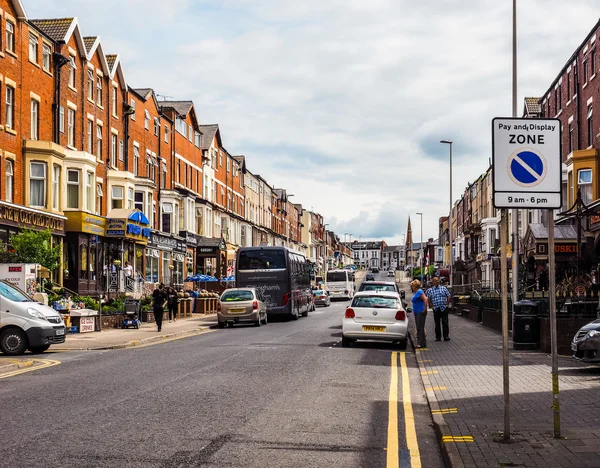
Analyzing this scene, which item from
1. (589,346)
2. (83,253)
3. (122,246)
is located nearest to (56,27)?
(83,253)

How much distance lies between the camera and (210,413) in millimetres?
10062

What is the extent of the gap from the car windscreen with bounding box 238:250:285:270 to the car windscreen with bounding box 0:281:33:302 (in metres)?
17.6

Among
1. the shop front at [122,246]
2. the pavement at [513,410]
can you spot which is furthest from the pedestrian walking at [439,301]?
the shop front at [122,246]

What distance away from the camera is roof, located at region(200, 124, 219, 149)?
66.6 metres

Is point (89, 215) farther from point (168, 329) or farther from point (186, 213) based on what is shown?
point (186, 213)

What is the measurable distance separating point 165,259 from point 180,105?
13977mm

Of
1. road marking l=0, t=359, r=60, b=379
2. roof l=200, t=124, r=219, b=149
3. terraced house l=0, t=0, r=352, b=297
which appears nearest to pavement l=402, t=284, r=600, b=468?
road marking l=0, t=359, r=60, b=379

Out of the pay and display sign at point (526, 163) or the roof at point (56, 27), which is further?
the roof at point (56, 27)

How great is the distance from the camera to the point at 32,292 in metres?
24.1

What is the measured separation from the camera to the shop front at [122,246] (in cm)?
4075

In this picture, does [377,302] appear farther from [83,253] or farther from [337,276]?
[337,276]

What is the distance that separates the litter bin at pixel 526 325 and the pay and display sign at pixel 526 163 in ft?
39.8

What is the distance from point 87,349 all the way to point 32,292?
4034mm

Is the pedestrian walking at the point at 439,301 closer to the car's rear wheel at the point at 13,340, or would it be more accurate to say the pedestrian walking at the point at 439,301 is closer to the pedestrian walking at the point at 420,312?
the pedestrian walking at the point at 420,312
